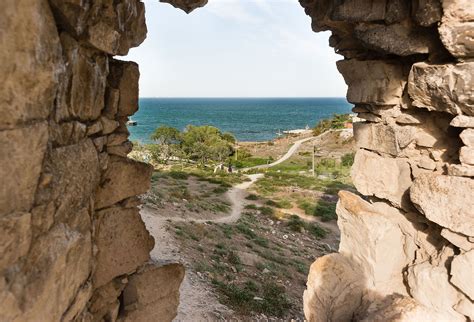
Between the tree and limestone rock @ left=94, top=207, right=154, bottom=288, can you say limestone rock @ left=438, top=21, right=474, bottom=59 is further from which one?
the tree

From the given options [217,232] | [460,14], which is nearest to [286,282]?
[217,232]

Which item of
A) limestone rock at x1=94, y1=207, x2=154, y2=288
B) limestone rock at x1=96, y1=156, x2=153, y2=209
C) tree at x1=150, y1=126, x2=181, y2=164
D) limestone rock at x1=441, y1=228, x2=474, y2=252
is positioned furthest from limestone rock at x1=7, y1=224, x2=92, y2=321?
tree at x1=150, y1=126, x2=181, y2=164

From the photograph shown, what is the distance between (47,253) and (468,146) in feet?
15.0

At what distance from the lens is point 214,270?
37.0 feet

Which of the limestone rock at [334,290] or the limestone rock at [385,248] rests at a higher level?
the limestone rock at [385,248]

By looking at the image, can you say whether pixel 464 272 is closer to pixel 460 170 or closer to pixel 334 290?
pixel 460 170

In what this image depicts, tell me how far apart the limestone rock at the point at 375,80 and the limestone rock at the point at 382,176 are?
0.87 metres

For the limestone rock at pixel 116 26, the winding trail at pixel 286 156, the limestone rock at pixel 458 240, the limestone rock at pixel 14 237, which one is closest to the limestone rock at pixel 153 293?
the limestone rock at pixel 14 237

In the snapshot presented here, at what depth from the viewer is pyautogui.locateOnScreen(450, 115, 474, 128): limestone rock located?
4.36m

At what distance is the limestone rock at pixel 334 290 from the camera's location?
18.7 ft

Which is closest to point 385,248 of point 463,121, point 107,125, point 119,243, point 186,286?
point 463,121

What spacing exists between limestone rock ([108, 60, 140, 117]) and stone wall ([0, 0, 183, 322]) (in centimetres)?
1

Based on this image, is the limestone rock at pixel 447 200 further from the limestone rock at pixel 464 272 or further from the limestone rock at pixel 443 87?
the limestone rock at pixel 443 87

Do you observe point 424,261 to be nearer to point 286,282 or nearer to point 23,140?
point 23,140
